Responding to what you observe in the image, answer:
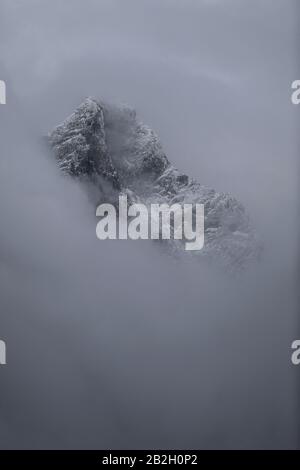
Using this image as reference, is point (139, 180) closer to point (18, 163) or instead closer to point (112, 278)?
point (112, 278)

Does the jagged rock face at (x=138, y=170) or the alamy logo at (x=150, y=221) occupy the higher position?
the jagged rock face at (x=138, y=170)

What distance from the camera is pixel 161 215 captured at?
16112cm

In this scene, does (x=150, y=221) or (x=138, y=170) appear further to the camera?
(x=150, y=221)

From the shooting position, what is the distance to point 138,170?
15500 cm

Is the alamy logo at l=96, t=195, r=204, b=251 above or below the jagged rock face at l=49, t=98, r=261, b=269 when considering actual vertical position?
below

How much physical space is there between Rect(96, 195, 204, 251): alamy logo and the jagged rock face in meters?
3.51

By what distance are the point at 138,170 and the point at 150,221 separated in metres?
16.7

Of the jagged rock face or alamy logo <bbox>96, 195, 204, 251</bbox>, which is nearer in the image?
the jagged rock face

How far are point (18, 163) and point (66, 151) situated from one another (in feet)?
83.8

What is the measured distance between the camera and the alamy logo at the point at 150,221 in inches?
5581

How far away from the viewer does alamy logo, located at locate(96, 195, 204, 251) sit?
465 ft

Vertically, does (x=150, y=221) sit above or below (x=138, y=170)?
below

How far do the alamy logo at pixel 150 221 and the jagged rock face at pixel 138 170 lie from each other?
351 cm

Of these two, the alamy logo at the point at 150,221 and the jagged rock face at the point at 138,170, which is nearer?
the jagged rock face at the point at 138,170
